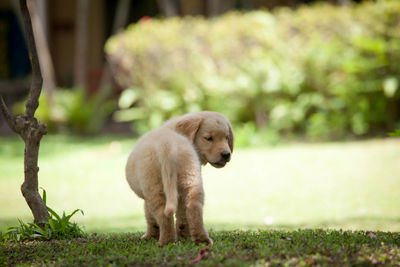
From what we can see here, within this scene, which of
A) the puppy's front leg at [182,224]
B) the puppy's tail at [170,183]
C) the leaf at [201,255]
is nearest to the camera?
the leaf at [201,255]

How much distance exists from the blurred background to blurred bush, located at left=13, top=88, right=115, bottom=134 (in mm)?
48

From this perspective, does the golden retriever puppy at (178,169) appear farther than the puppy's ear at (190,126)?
No

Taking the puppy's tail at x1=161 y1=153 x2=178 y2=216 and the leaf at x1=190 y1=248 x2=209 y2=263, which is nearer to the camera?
the leaf at x1=190 y1=248 x2=209 y2=263

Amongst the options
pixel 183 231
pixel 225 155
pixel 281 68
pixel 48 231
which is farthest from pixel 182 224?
pixel 281 68

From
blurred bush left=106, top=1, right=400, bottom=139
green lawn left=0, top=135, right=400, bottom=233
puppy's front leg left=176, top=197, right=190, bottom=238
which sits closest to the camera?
puppy's front leg left=176, top=197, right=190, bottom=238

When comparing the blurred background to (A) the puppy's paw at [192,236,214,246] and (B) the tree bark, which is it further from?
(A) the puppy's paw at [192,236,214,246]

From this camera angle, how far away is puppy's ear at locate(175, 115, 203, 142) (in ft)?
15.0

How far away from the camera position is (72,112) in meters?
14.9

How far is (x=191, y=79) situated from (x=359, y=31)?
3852 millimetres

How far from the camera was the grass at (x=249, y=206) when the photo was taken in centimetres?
392

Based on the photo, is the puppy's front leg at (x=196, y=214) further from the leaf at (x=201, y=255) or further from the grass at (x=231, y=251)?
the leaf at (x=201, y=255)

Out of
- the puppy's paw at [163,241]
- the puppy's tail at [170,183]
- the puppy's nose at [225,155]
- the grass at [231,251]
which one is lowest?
the grass at [231,251]

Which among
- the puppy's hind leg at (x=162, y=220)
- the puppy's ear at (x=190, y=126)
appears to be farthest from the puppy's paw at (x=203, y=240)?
the puppy's ear at (x=190, y=126)

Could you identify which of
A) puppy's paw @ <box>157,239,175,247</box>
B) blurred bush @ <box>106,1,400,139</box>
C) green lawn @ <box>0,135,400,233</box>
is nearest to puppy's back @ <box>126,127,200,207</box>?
puppy's paw @ <box>157,239,175,247</box>
